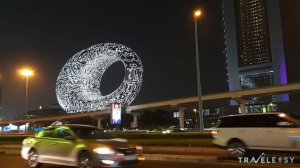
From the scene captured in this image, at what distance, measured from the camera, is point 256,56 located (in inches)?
7239

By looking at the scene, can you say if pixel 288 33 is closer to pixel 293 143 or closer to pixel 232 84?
pixel 232 84

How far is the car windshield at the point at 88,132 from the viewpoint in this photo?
15.3 m

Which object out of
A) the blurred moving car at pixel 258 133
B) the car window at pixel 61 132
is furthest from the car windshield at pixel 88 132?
the blurred moving car at pixel 258 133

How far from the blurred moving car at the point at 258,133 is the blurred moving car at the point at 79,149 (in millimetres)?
5671

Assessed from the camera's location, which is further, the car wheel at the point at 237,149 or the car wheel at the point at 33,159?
the car wheel at the point at 237,149

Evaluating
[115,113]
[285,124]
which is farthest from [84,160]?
[115,113]

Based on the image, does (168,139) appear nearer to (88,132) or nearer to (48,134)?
(48,134)

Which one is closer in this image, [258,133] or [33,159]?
[33,159]

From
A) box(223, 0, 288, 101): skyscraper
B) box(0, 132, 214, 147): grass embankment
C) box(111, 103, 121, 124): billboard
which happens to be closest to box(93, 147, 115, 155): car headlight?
box(0, 132, 214, 147): grass embankment

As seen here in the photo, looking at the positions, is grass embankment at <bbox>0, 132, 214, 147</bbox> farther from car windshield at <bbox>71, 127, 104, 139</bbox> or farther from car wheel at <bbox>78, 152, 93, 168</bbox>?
car wheel at <bbox>78, 152, 93, 168</bbox>

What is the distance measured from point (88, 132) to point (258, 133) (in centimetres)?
767

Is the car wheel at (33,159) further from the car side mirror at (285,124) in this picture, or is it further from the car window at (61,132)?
the car side mirror at (285,124)

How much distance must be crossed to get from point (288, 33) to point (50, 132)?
154 meters

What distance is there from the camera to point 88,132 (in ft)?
51.8
